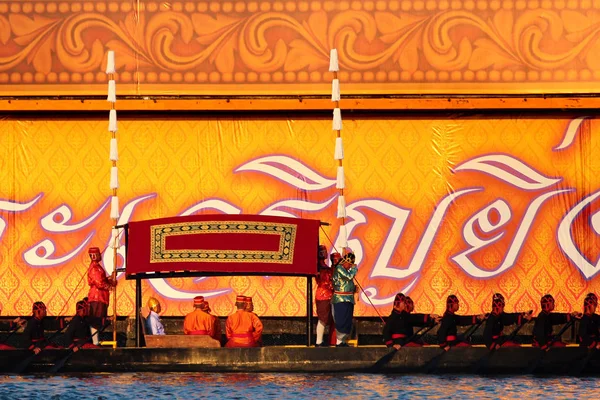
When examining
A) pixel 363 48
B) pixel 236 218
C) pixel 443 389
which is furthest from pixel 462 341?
pixel 363 48

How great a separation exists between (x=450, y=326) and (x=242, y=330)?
2781 millimetres

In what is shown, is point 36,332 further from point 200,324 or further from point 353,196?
point 353,196

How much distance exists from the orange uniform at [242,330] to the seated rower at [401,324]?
1.76 meters

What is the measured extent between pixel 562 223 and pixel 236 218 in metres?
6.73

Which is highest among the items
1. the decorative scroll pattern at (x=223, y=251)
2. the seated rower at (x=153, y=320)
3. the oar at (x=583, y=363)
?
the decorative scroll pattern at (x=223, y=251)

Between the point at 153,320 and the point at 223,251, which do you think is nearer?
the point at 223,251

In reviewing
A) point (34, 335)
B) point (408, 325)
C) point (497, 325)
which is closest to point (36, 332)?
point (34, 335)


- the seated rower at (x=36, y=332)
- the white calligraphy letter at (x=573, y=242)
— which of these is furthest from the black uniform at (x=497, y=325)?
the seated rower at (x=36, y=332)

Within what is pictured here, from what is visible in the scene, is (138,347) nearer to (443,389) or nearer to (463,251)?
(443,389)

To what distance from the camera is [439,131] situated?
30625 mm

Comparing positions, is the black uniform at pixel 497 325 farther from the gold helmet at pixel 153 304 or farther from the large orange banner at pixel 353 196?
the gold helmet at pixel 153 304

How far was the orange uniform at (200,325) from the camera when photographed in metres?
27.0

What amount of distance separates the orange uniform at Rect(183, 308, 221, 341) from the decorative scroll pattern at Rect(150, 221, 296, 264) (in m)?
1.45

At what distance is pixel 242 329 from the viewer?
1060 inches
